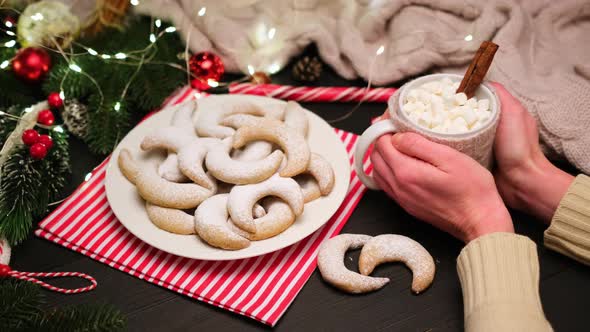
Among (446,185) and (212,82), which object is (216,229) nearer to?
(446,185)

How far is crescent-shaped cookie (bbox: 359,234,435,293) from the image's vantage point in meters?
0.97

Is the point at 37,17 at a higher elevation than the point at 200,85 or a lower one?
higher

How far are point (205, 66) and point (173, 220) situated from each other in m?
0.49

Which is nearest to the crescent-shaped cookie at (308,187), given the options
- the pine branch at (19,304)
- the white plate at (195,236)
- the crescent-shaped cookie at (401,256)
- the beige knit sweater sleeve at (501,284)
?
the white plate at (195,236)

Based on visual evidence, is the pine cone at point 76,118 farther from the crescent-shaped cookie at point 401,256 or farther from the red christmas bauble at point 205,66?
the crescent-shaped cookie at point 401,256

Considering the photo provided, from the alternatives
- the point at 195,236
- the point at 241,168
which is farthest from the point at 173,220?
the point at 241,168

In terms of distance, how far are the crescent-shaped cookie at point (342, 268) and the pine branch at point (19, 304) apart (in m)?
0.48

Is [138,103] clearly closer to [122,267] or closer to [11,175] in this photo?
[11,175]

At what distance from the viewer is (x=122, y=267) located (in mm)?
1029

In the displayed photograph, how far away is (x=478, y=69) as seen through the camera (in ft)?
3.18

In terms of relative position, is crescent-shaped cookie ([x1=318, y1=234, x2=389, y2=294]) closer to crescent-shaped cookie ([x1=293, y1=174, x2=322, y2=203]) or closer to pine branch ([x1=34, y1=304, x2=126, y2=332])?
crescent-shaped cookie ([x1=293, y1=174, x2=322, y2=203])

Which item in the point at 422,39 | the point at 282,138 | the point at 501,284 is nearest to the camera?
the point at 501,284

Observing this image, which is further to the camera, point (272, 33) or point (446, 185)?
point (272, 33)

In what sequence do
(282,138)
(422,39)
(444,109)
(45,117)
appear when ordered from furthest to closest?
(422,39)
(45,117)
(282,138)
(444,109)
